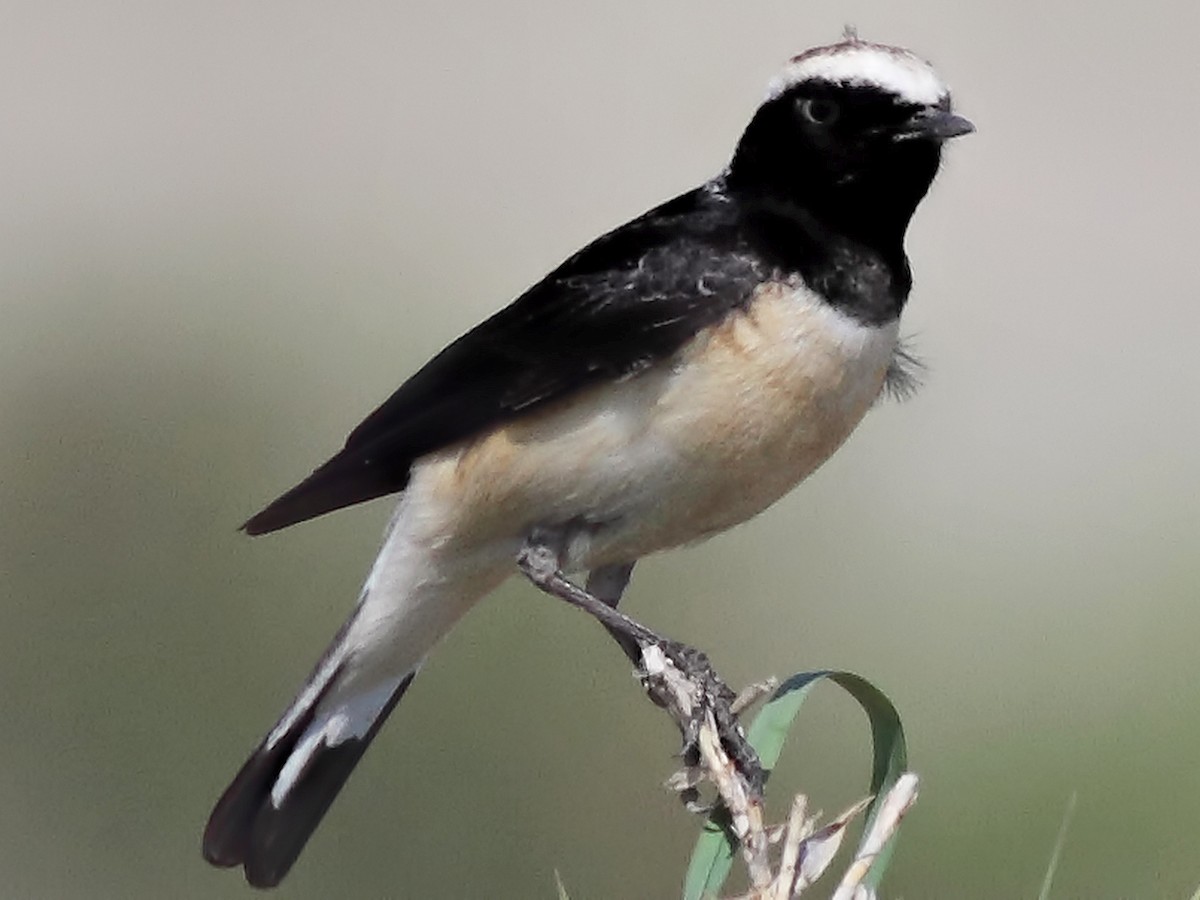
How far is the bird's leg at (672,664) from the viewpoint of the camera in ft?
6.91

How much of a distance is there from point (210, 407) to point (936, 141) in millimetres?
3025

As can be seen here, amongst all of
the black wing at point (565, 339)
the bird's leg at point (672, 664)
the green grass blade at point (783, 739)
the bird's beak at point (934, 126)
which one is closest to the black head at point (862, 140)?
the bird's beak at point (934, 126)

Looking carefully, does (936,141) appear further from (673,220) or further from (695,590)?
(695,590)

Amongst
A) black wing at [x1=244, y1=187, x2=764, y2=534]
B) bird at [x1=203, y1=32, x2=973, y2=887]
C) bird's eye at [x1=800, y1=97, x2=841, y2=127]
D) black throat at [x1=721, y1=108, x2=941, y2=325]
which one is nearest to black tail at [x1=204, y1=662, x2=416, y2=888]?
bird at [x1=203, y1=32, x2=973, y2=887]

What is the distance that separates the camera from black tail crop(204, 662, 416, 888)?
259 cm

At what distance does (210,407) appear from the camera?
510cm

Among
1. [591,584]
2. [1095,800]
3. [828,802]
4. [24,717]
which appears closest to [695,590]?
[828,802]

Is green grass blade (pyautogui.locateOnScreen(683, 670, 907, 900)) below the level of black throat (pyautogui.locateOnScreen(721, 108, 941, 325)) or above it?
below

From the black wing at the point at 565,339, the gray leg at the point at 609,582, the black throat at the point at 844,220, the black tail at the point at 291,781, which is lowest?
the gray leg at the point at 609,582

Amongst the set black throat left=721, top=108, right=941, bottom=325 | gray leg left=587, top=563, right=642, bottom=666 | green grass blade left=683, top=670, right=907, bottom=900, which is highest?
black throat left=721, top=108, right=941, bottom=325

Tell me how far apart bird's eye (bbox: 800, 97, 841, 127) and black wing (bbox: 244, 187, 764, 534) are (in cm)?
14

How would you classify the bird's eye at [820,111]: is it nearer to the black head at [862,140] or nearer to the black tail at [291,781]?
the black head at [862,140]

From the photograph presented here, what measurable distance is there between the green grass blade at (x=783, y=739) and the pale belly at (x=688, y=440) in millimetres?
551

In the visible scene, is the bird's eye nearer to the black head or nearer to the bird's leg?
the black head
